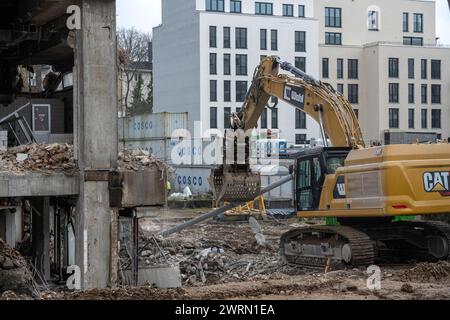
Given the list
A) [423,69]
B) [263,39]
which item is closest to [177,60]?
[263,39]

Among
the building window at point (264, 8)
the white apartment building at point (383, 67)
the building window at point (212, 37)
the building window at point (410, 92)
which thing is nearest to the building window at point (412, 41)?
the white apartment building at point (383, 67)

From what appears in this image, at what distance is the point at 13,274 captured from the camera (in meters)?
16.8

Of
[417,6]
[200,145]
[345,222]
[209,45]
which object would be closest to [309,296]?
[345,222]

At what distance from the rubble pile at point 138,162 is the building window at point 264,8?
5866 centimetres

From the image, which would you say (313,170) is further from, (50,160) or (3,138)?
(3,138)

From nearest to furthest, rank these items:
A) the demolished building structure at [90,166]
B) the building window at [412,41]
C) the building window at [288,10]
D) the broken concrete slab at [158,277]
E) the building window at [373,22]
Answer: the demolished building structure at [90,166] → the broken concrete slab at [158,277] → the building window at [288,10] → the building window at [373,22] → the building window at [412,41]

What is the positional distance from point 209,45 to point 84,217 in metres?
56.5

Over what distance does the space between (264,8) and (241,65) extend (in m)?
6.29

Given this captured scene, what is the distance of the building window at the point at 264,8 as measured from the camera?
74562 millimetres

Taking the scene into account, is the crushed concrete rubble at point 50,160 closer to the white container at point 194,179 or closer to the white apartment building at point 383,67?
the white container at point 194,179

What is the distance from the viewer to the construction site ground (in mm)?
13211

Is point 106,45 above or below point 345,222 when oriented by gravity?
above

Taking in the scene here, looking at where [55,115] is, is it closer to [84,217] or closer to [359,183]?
[84,217]

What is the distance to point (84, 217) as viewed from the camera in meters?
16.1
